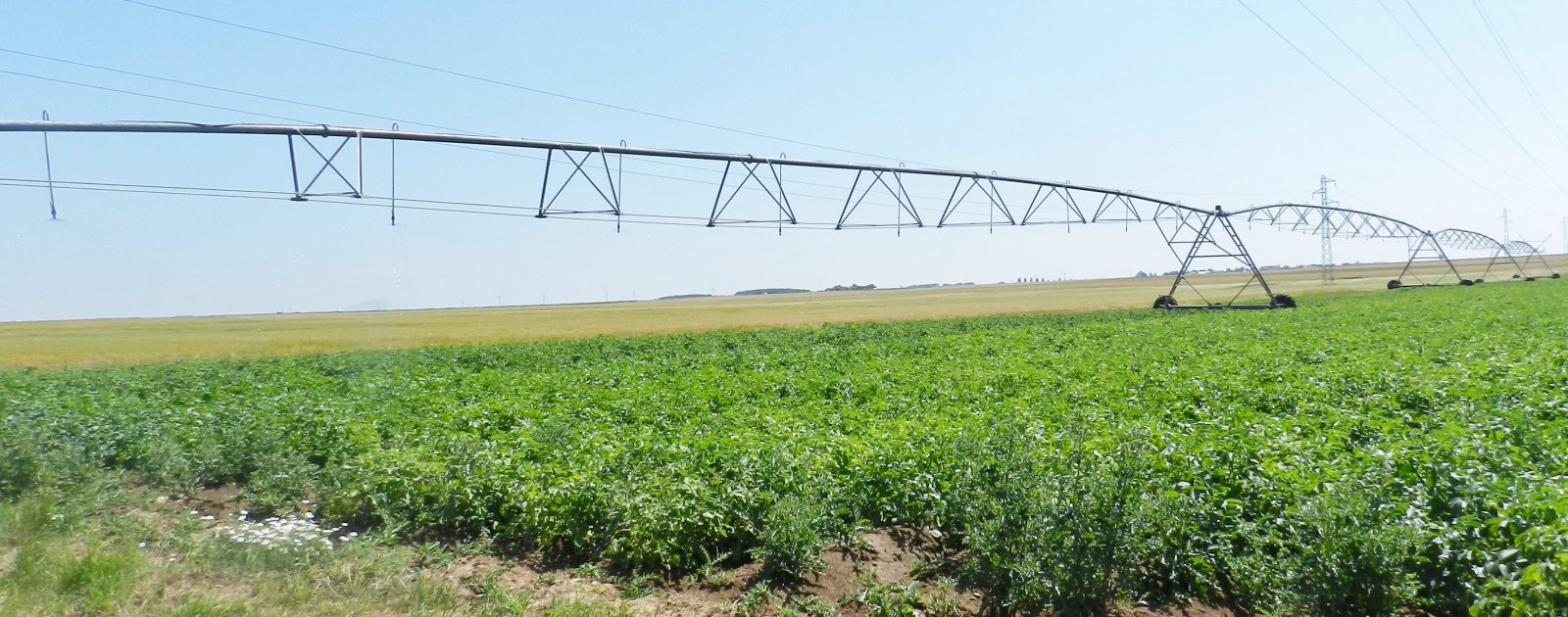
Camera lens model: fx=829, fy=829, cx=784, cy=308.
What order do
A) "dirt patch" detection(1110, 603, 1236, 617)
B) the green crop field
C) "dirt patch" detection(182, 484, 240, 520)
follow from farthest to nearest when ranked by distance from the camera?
"dirt patch" detection(182, 484, 240, 520) < "dirt patch" detection(1110, 603, 1236, 617) < the green crop field

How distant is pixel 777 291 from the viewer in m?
198

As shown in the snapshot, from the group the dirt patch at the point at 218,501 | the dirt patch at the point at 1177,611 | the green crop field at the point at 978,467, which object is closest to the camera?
the green crop field at the point at 978,467

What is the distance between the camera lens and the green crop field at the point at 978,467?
4973 mm

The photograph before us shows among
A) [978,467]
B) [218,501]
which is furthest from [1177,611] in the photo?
[218,501]

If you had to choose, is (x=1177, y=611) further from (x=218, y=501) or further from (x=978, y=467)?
(x=218, y=501)

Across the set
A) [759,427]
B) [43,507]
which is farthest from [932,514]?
[43,507]

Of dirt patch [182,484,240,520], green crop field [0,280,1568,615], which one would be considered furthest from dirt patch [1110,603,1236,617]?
dirt patch [182,484,240,520]

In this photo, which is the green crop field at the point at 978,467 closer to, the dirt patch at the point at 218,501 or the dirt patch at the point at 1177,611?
the dirt patch at the point at 1177,611

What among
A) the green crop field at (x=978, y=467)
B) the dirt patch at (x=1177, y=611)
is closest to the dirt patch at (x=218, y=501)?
the green crop field at (x=978, y=467)

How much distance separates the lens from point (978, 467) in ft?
21.8

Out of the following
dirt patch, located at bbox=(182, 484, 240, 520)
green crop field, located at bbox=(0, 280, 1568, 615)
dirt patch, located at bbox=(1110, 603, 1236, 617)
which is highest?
green crop field, located at bbox=(0, 280, 1568, 615)

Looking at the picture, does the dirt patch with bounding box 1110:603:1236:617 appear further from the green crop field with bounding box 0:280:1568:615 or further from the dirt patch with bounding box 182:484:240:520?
the dirt patch with bounding box 182:484:240:520

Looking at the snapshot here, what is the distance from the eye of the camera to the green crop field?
16.3 ft

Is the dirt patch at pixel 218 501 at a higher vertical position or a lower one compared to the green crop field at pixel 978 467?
lower
